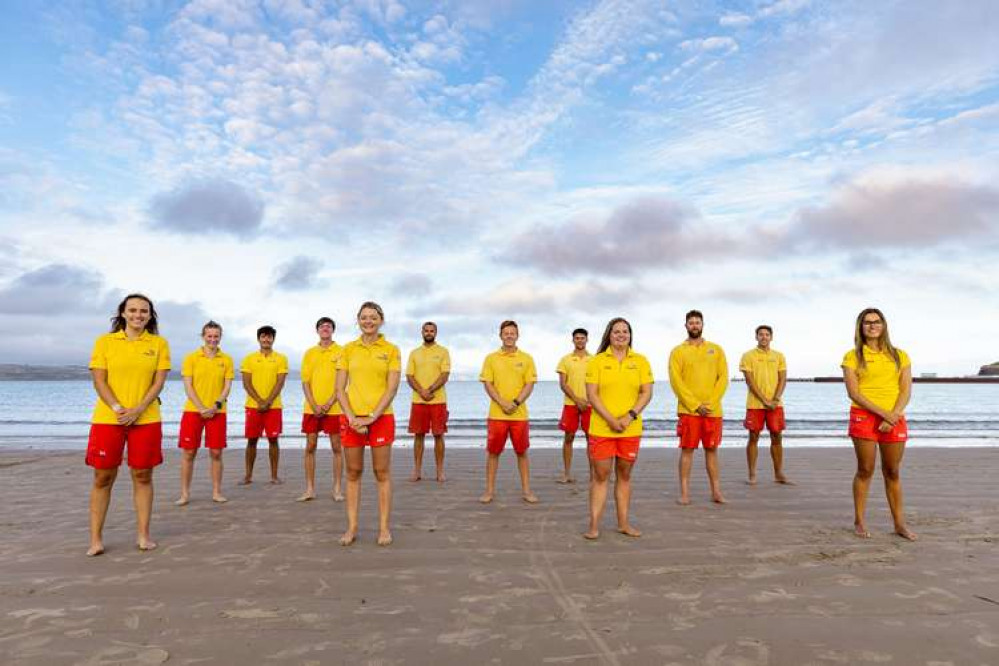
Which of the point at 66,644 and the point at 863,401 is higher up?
the point at 863,401

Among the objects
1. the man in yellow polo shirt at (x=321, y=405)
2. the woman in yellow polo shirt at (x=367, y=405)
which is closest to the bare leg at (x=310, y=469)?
the man in yellow polo shirt at (x=321, y=405)

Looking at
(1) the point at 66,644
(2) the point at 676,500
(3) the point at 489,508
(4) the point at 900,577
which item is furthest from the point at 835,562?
(1) the point at 66,644

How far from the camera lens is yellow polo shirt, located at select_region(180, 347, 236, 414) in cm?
682

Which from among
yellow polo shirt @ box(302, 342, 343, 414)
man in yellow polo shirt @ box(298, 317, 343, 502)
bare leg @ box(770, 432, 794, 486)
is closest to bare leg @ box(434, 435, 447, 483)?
man in yellow polo shirt @ box(298, 317, 343, 502)

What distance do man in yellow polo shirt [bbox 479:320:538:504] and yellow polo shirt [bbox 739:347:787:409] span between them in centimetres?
333

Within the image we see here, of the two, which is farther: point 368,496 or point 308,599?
point 368,496

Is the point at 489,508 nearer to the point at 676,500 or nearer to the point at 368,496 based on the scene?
the point at 368,496

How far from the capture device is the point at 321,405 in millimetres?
7188

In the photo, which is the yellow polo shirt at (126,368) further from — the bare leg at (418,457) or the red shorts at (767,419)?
the red shorts at (767,419)

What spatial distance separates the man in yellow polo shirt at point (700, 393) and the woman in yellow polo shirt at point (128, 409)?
17.9 ft

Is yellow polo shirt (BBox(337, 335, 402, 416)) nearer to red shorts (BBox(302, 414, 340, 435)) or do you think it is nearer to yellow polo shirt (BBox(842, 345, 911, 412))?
red shorts (BBox(302, 414, 340, 435))

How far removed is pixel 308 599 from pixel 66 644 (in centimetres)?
131

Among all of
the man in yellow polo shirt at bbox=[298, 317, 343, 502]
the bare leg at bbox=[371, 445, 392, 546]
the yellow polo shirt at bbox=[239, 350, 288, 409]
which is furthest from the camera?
the yellow polo shirt at bbox=[239, 350, 288, 409]

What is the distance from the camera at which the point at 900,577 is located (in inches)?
165
